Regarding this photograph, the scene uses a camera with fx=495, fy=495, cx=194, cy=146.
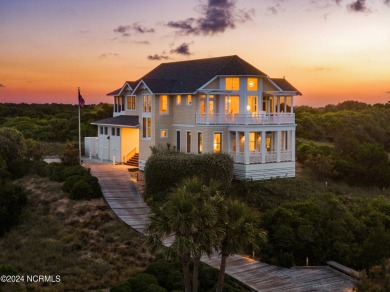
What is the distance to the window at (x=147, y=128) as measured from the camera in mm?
38812

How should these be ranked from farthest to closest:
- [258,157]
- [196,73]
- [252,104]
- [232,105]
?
1. [196,73]
2. [252,104]
3. [232,105]
4. [258,157]

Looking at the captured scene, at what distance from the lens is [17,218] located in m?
29.6

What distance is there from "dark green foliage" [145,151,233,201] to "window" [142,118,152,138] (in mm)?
7279

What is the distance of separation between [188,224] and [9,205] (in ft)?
59.1

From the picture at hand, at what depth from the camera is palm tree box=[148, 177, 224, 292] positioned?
15.3 m

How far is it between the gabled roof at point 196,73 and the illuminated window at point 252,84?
73cm

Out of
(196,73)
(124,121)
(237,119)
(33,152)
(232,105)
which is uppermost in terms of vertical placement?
(196,73)

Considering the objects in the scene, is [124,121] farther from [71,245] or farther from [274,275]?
[274,275]

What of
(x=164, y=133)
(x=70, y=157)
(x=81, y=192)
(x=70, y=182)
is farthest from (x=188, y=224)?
(x=70, y=157)

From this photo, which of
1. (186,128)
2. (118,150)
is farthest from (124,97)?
(186,128)

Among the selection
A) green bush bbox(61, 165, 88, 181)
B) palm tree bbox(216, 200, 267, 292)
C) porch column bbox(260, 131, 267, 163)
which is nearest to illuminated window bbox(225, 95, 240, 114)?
porch column bbox(260, 131, 267, 163)

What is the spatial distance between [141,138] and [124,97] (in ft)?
24.2

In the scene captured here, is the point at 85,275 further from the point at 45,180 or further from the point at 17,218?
the point at 45,180

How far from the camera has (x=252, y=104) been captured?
37938mm
